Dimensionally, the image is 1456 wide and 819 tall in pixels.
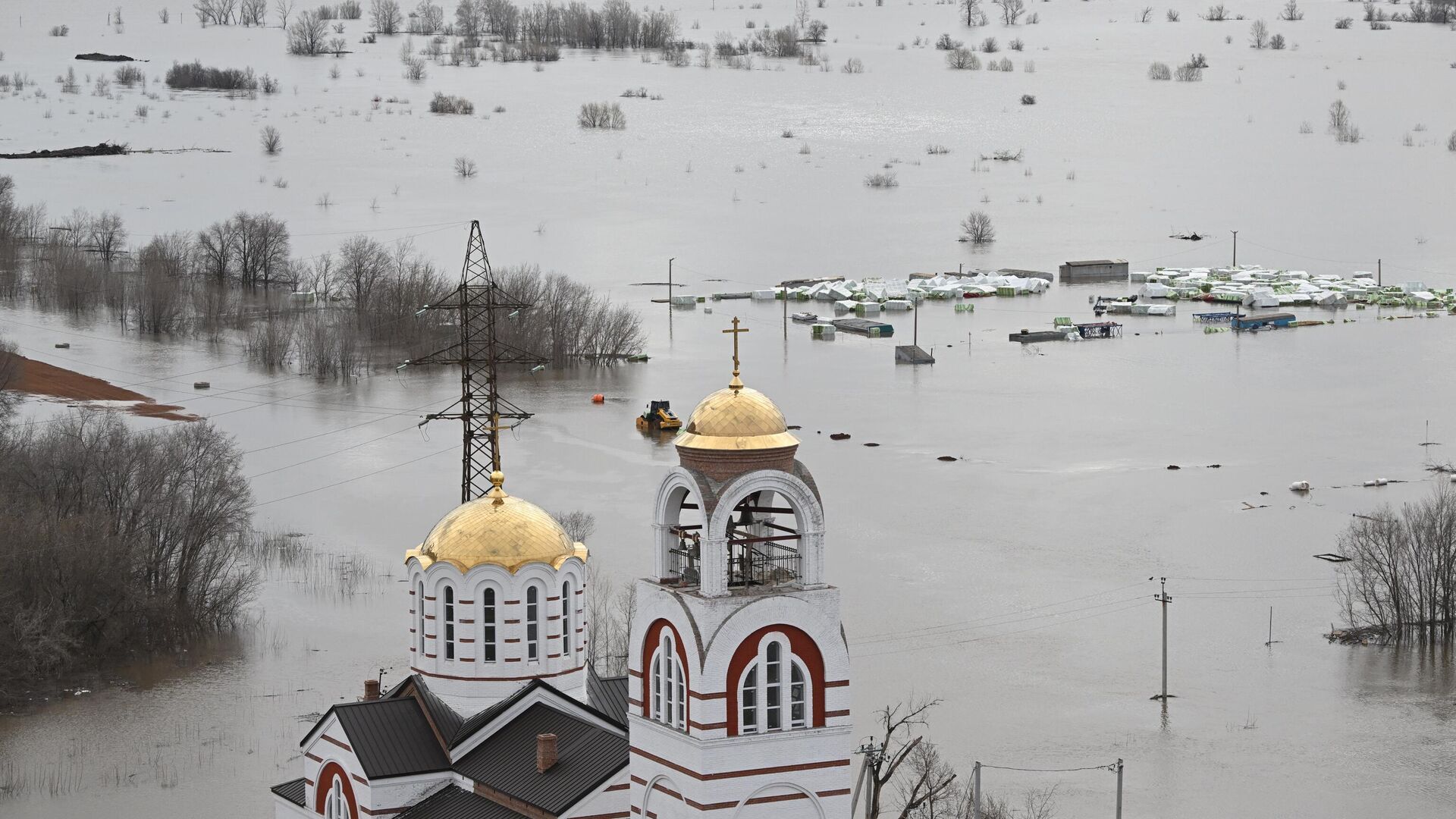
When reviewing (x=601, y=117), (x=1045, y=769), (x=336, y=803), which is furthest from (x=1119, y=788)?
(x=601, y=117)

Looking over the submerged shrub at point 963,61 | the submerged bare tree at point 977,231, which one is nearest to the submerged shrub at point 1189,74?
the submerged shrub at point 963,61

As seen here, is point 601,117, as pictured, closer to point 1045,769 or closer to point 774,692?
point 1045,769

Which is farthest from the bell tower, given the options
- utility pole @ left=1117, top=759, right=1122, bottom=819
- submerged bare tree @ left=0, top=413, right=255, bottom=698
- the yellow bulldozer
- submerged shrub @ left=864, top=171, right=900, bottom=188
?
submerged shrub @ left=864, top=171, right=900, bottom=188

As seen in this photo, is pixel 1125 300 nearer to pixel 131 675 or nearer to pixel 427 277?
pixel 427 277

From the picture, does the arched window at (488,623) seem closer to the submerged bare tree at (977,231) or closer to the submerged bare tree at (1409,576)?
the submerged bare tree at (1409,576)

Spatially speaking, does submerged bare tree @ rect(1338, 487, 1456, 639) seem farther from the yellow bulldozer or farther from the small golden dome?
the small golden dome

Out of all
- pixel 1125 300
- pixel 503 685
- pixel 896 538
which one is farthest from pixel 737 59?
pixel 503 685
